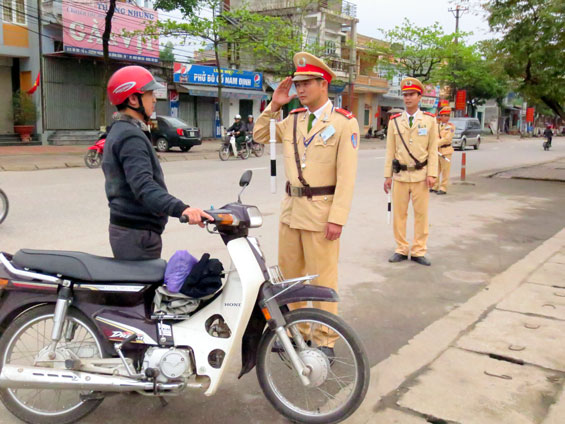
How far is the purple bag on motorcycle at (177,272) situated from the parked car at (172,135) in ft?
60.9

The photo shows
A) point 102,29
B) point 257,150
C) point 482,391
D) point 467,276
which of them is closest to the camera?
point 482,391

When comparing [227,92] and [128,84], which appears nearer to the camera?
[128,84]

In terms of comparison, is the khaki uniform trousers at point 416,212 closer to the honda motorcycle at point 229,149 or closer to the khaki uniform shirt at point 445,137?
the khaki uniform shirt at point 445,137

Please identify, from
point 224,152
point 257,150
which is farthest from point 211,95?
point 224,152

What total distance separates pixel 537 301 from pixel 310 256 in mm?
2318

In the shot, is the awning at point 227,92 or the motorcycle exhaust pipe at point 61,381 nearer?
the motorcycle exhaust pipe at point 61,381

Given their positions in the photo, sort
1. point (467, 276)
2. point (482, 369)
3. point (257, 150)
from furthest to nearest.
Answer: point (257, 150) < point (467, 276) < point (482, 369)

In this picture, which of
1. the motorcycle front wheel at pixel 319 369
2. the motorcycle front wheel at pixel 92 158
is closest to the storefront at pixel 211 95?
the motorcycle front wheel at pixel 92 158

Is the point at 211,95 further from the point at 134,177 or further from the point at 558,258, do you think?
the point at 134,177

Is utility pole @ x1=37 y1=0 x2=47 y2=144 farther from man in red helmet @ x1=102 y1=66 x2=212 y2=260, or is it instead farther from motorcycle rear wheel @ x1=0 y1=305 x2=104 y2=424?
motorcycle rear wheel @ x1=0 y1=305 x2=104 y2=424

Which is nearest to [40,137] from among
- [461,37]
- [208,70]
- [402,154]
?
[208,70]

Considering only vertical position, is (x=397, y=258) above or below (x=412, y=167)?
below

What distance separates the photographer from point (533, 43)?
40.0ft

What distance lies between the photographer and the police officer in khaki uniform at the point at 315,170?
3.44 m
